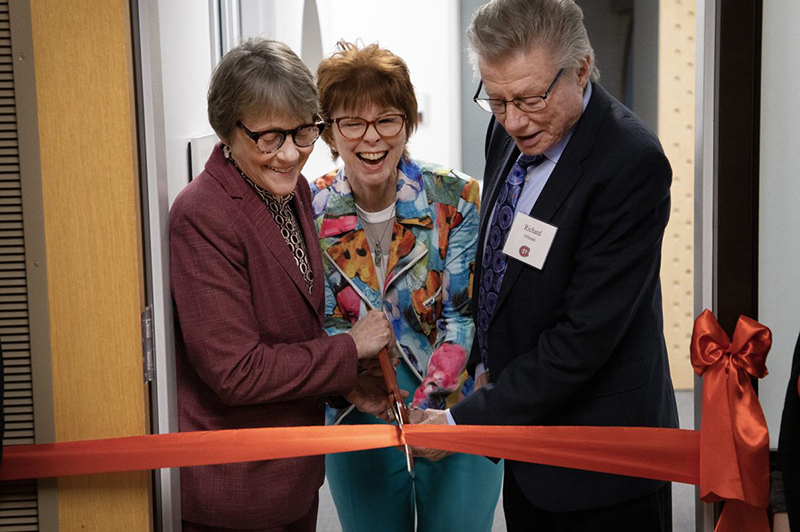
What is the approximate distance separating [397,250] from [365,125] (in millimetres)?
355

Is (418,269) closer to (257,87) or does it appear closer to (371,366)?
(371,366)

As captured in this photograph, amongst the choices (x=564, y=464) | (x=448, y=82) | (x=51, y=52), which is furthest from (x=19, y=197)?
(x=448, y=82)

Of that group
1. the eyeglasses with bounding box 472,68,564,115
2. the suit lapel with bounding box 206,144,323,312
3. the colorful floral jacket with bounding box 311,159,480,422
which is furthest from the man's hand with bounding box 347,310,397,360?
the eyeglasses with bounding box 472,68,564,115

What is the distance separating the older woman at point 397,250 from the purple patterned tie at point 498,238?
304 mm

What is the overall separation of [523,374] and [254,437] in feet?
2.03

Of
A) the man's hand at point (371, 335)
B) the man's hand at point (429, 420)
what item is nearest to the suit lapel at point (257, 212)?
the man's hand at point (371, 335)

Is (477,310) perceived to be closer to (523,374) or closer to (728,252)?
(523,374)

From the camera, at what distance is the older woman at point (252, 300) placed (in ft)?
6.07

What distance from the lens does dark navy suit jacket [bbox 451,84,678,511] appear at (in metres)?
1.82

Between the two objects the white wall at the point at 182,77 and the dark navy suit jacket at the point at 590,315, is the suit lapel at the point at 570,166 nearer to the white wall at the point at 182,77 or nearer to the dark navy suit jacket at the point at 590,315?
the dark navy suit jacket at the point at 590,315

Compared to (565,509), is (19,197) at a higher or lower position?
higher

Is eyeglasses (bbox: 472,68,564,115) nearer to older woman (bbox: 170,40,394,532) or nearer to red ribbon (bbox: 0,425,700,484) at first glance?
older woman (bbox: 170,40,394,532)

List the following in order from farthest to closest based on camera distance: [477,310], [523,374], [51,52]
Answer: [477,310]
[523,374]
[51,52]

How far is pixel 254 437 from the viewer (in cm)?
188
